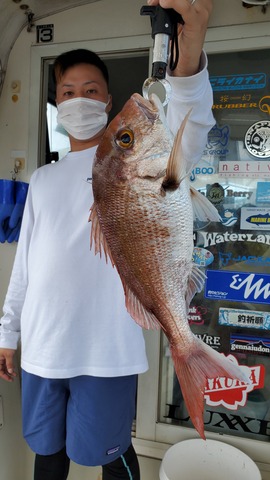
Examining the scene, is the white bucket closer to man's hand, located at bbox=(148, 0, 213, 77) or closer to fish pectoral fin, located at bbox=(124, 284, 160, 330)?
fish pectoral fin, located at bbox=(124, 284, 160, 330)

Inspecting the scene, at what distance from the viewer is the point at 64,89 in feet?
5.96

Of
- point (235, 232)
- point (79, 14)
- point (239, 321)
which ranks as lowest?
point (239, 321)

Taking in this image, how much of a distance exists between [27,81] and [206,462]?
9.26 ft

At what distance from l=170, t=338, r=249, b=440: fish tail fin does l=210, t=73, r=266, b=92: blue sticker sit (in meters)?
1.91

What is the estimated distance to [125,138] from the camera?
1018 millimetres

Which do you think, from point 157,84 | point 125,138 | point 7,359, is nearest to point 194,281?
point 125,138

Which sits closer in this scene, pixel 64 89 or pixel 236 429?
pixel 64 89

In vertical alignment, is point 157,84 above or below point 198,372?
above

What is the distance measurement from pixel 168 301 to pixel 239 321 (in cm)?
152

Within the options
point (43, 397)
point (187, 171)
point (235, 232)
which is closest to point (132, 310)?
point (187, 171)

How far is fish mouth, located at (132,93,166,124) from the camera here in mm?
992

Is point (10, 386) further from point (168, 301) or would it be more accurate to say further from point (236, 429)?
point (168, 301)

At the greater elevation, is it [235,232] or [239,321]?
[235,232]

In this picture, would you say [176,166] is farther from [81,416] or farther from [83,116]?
[81,416]
